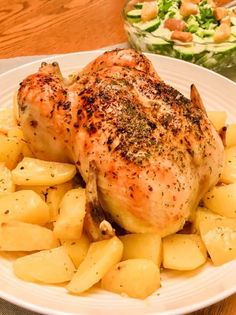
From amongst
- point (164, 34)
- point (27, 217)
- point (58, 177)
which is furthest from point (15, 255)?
point (164, 34)

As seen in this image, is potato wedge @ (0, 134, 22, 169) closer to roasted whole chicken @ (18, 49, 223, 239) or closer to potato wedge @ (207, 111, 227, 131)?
roasted whole chicken @ (18, 49, 223, 239)

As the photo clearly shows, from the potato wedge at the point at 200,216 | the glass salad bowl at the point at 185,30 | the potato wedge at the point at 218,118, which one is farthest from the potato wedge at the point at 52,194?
the glass salad bowl at the point at 185,30

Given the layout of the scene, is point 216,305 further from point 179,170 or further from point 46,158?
point 46,158

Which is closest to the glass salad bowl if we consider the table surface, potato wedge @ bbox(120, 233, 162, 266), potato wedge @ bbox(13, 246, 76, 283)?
the table surface

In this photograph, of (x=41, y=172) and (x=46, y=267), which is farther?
(x=41, y=172)

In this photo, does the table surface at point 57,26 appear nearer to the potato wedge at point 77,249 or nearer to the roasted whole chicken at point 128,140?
the roasted whole chicken at point 128,140

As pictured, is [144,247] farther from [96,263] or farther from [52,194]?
[52,194]

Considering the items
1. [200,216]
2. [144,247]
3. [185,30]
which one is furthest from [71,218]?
[185,30]
